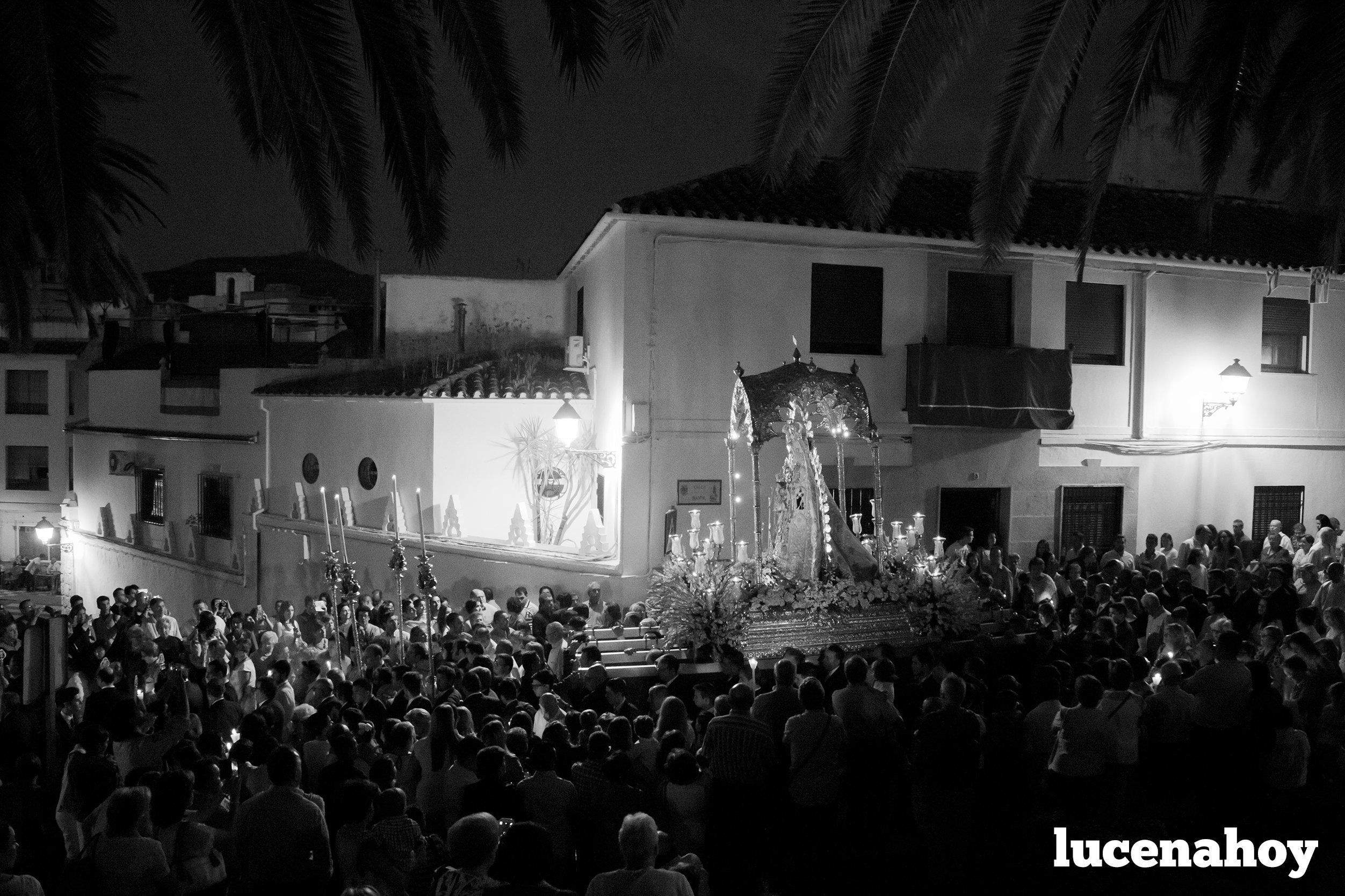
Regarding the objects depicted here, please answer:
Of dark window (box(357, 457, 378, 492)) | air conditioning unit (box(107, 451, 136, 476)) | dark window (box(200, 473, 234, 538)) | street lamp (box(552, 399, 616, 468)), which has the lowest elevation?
dark window (box(200, 473, 234, 538))

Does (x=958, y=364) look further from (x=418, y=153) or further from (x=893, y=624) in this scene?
(x=418, y=153)

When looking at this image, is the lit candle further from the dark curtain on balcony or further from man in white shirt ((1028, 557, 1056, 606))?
the dark curtain on balcony

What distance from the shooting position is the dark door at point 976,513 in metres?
18.4

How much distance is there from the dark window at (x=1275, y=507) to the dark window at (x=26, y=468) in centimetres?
3119

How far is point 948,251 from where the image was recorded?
17.8 meters

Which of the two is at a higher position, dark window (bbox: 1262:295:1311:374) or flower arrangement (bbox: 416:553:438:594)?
dark window (bbox: 1262:295:1311:374)

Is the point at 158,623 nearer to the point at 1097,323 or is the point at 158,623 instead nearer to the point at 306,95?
the point at 306,95

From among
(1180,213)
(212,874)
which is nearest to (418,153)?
(212,874)

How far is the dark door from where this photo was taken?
1838cm

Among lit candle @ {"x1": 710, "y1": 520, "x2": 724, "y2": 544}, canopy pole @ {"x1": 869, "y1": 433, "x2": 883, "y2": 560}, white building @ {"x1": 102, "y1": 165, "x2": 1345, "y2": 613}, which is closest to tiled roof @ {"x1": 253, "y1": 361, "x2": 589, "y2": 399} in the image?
white building @ {"x1": 102, "y1": 165, "x2": 1345, "y2": 613}

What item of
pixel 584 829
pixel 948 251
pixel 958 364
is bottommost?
pixel 584 829

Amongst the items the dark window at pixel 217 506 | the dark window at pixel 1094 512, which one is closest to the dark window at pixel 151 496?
the dark window at pixel 217 506

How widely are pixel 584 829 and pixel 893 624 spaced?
21.6 feet

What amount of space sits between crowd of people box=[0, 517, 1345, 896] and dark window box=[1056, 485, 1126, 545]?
22.9 ft
